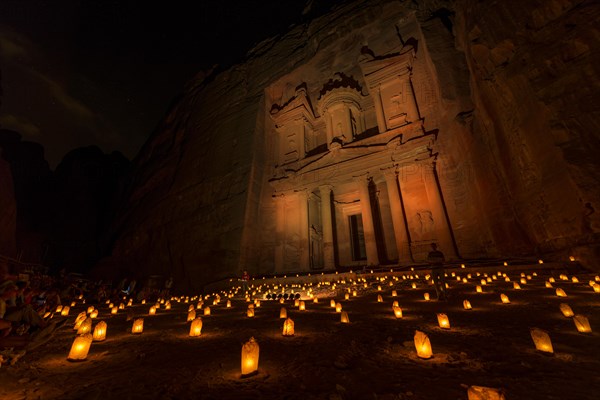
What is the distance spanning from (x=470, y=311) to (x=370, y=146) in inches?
666

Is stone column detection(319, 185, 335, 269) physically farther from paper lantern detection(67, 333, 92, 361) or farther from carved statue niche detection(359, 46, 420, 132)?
paper lantern detection(67, 333, 92, 361)

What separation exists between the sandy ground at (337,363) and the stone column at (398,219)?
470 inches

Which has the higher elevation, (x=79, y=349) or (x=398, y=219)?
(x=398, y=219)

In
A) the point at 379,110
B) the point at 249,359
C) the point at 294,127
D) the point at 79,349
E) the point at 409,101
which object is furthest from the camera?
the point at 294,127

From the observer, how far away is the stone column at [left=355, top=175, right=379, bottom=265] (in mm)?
18516

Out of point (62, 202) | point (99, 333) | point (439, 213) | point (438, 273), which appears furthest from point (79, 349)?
point (62, 202)

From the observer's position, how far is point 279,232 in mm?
23312

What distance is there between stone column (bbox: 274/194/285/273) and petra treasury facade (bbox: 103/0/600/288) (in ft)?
0.45

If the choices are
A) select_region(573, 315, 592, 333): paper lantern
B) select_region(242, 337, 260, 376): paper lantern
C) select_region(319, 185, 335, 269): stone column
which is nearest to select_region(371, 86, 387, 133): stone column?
select_region(319, 185, 335, 269): stone column

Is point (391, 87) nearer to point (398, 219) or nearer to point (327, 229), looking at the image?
point (398, 219)

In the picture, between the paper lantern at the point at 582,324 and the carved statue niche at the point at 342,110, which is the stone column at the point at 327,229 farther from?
the paper lantern at the point at 582,324

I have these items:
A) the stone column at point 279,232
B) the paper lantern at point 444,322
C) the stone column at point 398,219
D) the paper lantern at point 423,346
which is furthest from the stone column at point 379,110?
the paper lantern at point 423,346

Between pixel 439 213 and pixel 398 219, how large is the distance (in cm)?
270

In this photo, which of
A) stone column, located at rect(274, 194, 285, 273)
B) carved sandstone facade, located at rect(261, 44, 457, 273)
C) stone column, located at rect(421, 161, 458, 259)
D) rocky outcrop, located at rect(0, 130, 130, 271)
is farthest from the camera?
rocky outcrop, located at rect(0, 130, 130, 271)
